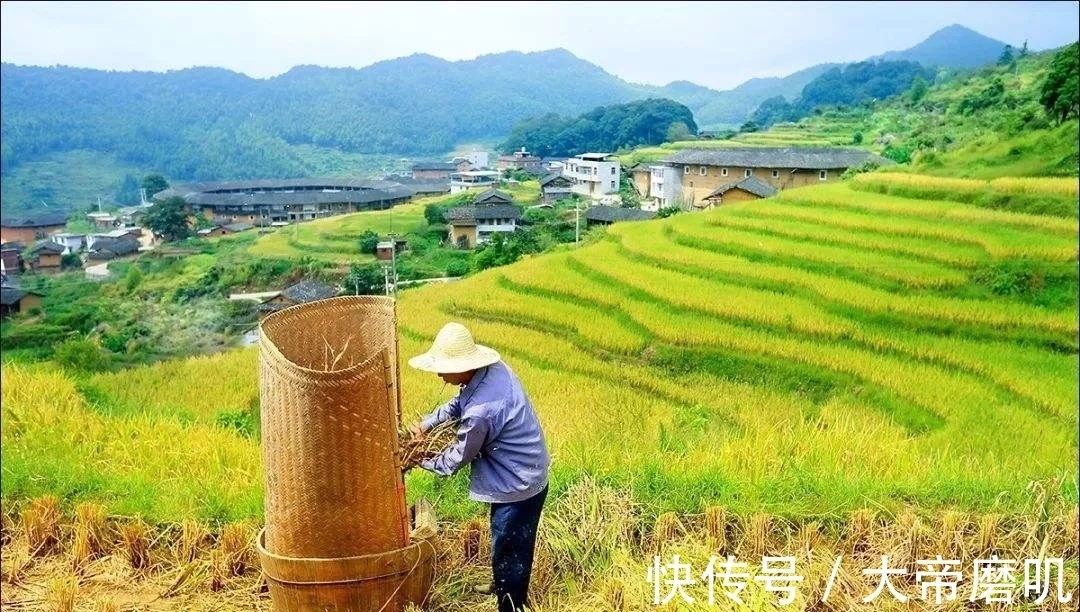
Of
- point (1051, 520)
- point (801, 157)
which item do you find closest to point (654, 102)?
point (801, 157)

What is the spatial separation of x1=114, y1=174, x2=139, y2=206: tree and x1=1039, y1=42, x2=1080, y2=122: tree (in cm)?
1885

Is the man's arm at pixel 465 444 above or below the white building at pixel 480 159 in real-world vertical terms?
below

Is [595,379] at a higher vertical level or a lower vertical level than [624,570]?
lower

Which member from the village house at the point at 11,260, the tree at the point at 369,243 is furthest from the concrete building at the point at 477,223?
the village house at the point at 11,260

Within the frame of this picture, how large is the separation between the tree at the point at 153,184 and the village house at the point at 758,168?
1195cm

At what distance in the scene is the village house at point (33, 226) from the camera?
1642 cm

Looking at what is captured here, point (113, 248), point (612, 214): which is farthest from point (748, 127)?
point (113, 248)

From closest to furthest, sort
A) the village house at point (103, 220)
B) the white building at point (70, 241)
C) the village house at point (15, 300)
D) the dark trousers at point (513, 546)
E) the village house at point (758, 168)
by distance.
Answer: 1. the dark trousers at point (513, 546)
2. the village house at point (15, 300)
3. the white building at point (70, 241)
4. the village house at point (103, 220)
5. the village house at point (758, 168)

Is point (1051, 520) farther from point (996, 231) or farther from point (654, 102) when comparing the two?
point (654, 102)

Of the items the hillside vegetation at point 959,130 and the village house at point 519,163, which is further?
the village house at point 519,163

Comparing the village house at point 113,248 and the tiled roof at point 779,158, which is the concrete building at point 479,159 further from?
the village house at point 113,248

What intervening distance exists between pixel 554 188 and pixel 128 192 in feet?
31.2

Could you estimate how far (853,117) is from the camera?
2684cm

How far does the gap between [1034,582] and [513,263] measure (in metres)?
10.6
